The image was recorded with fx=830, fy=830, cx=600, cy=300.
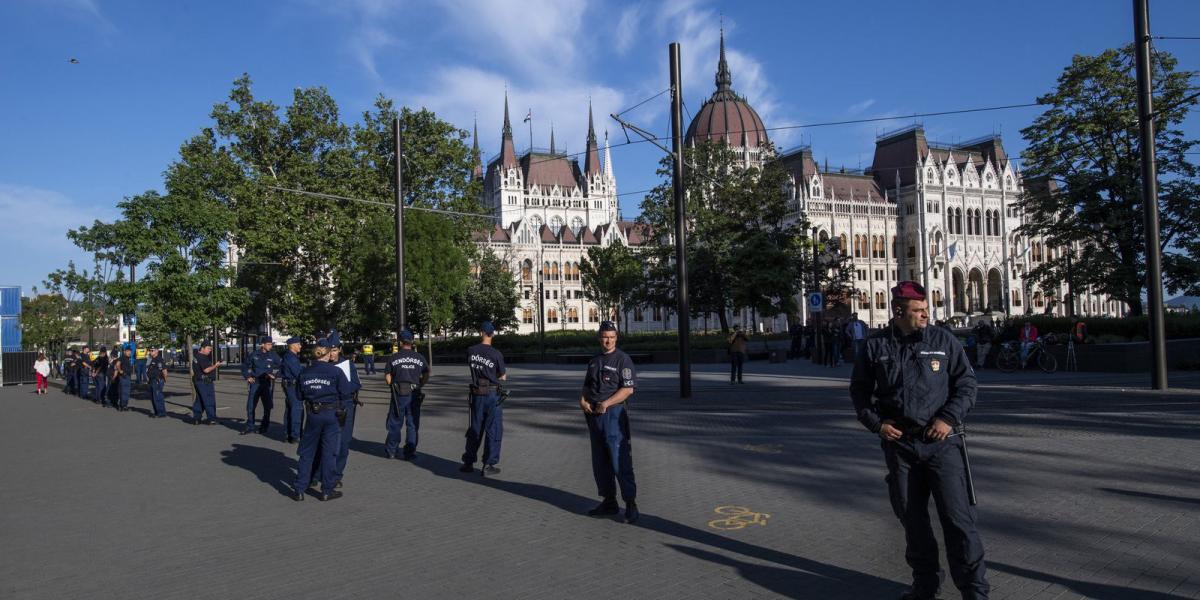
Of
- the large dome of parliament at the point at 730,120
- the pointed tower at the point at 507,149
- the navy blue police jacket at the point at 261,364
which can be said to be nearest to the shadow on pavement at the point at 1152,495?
the navy blue police jacket at the point at 261,364

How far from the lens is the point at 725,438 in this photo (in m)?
11.6

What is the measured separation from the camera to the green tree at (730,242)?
→ 42.4 metres

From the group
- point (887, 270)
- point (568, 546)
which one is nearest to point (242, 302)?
point (568, 546)

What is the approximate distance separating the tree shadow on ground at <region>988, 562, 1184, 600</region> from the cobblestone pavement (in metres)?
0.02

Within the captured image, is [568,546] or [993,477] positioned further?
[993,477]

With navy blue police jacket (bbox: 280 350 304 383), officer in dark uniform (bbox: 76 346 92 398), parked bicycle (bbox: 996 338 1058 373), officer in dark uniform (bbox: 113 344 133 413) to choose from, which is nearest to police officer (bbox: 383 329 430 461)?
navy blue police jacket (bbox: 280 350 304 383)

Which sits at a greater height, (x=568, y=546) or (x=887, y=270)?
(x=887, y=270)

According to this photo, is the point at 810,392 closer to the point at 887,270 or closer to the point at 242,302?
the point at 242,302

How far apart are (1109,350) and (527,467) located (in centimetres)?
1958

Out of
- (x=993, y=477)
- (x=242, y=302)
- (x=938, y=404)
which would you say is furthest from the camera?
(x=242, y=302)

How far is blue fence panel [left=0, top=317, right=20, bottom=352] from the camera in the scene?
173ft

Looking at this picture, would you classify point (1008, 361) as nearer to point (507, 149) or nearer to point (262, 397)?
point (262, 397)

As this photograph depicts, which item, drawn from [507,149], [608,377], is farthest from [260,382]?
[507,149]

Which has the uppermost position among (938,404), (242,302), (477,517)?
(242,302)
